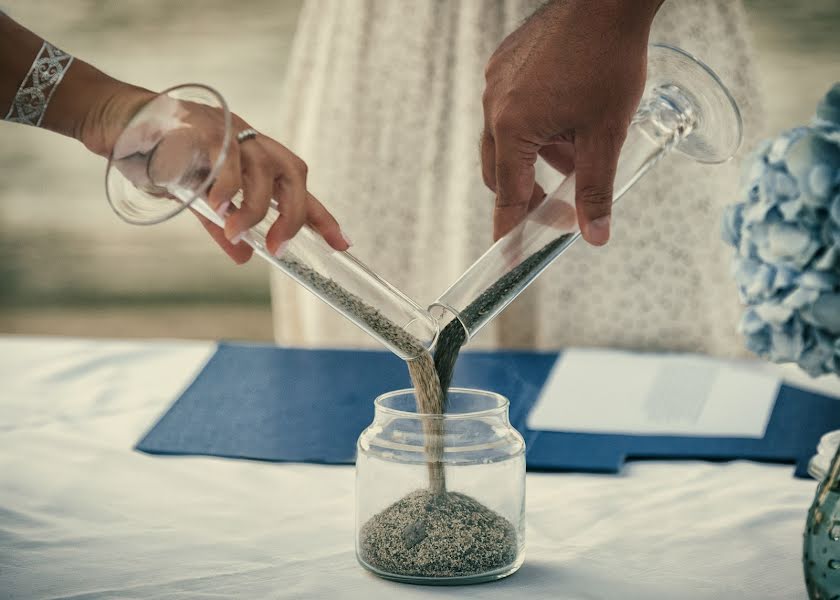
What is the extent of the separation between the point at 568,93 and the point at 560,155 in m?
0.08

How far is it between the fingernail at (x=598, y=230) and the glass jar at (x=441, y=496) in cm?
19

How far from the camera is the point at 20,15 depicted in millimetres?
5758

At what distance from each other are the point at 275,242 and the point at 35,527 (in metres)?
0.36

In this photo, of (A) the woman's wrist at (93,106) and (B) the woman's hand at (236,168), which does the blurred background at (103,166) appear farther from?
(B) the woman's hand at (236,168)

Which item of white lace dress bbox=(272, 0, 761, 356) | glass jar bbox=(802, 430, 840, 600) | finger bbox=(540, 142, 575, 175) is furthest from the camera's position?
white lace dress bbox=(272, 0, 761, 356)

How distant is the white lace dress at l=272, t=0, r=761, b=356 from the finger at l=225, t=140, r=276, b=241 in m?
1.17

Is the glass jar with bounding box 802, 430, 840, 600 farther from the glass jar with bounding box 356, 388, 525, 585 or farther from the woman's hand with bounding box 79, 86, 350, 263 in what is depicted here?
the woman's hand with bounding box 79, 86, 350, 263

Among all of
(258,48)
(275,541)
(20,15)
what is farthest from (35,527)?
(20,15)

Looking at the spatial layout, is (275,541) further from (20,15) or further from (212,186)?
(20,15)

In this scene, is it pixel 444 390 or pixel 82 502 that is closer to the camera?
pixel 444 390

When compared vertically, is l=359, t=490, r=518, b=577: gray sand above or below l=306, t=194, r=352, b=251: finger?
below

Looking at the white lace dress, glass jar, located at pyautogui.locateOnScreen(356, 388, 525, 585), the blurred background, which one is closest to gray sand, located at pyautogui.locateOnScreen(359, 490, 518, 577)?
glass jar, located at pyautogui.locateOnScreen(356, 388, 525, 585)

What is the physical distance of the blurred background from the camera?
5.20 meters

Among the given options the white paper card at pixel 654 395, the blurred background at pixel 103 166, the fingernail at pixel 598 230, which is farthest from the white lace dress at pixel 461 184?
the blurred background at pixel 103 166
